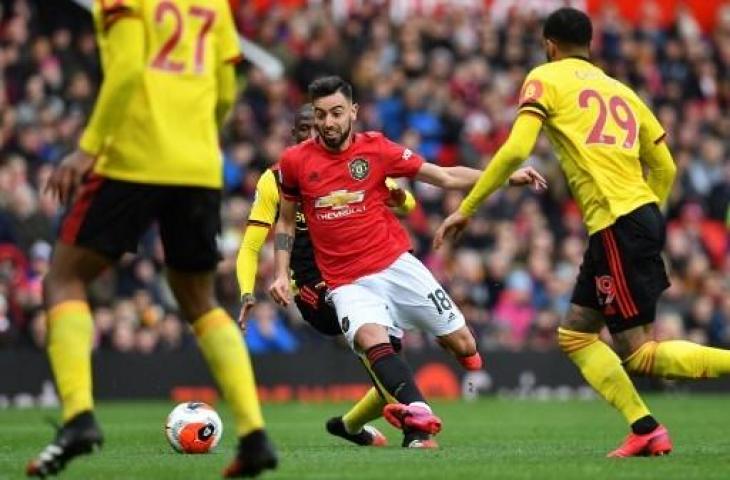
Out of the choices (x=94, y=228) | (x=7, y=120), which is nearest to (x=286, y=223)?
(x=94, y=228)

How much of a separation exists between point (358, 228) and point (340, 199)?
219 mm

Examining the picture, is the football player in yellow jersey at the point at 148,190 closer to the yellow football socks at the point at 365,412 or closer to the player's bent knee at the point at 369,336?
the player's bent knee at the point at 369,336

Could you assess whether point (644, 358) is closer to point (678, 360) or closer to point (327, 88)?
point (678, 360)

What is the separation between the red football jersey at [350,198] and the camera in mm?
11258

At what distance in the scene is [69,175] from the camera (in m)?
7.91

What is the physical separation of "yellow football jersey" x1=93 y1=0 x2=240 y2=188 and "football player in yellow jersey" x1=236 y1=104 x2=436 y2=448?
3428 mm

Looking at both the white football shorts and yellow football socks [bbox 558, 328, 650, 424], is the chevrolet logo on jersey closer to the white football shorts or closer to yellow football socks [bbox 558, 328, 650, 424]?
the white football shorts

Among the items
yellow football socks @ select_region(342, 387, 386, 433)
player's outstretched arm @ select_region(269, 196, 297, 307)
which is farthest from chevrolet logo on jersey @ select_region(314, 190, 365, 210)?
yellow football socks @ select_region(342, 387, 386, 433)

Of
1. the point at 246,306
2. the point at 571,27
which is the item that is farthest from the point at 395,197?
the point at 571,27

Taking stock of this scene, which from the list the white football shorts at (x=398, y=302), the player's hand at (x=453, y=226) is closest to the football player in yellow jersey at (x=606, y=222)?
the player's hand at (x=453, y=226)

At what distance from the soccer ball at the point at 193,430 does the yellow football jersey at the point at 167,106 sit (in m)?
2.97

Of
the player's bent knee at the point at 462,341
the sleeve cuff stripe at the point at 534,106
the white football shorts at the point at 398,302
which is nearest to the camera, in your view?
the sleeve cuff stripe at the point at 534,106

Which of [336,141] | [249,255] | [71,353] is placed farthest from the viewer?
[249,255]

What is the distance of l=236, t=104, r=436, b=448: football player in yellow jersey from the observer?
11.8 metres
